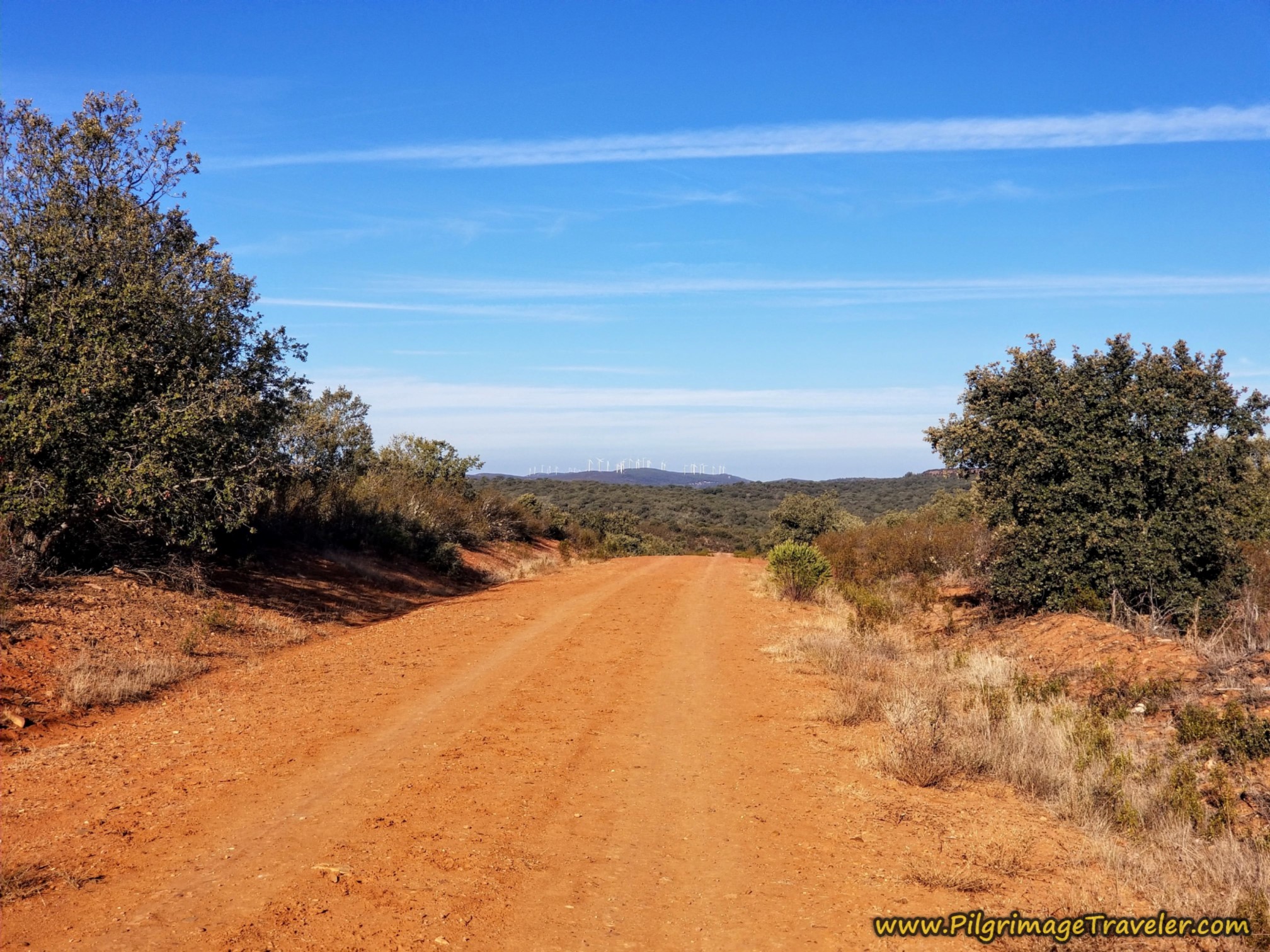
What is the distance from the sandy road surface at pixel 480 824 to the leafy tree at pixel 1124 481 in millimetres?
6954

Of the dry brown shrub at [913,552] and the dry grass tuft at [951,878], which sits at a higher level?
the dry brown shrub at [913,552]

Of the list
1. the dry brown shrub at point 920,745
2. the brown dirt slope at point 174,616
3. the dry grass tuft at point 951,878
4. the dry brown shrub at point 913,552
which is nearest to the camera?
the dry grass tuft at point 951,878

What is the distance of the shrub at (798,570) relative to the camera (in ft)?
67.2

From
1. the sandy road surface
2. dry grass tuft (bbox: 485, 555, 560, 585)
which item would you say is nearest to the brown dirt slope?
the sandy road surface

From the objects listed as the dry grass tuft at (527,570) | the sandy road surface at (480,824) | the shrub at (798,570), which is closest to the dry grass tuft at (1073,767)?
the sandy road surface at (480,824)

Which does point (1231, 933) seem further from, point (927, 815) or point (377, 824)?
point (377, 824)

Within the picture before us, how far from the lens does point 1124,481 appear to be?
46.4 ft

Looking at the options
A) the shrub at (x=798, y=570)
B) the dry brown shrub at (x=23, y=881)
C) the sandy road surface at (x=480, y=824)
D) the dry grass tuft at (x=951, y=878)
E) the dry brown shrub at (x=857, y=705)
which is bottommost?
the sandy road surface at (x=480, y=824)

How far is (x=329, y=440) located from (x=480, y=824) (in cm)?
2172

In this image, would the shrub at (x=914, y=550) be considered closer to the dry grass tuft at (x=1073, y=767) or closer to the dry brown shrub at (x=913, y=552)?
the dry brown shrub at (x=913, y=552)

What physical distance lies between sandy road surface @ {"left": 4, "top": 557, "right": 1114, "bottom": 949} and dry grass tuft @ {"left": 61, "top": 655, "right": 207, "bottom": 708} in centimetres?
39

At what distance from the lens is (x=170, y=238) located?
1455 centimetres

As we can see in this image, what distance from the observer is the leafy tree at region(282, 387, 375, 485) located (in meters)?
18.4

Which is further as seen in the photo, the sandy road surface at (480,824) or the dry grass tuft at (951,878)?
the dry grass tuft at (951,878)
